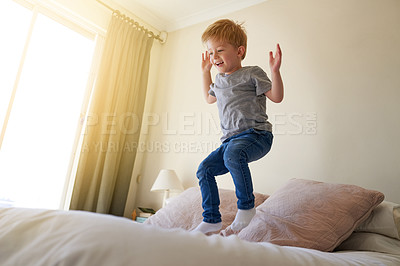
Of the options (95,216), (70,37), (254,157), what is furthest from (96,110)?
(95,216)

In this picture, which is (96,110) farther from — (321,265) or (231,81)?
(321,265)

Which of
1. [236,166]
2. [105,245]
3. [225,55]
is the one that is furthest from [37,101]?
[105,245]

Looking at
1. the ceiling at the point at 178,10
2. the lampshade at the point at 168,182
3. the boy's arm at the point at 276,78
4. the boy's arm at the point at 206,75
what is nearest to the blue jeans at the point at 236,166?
the boy's arm at the point at 276,78

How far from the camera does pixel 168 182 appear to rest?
2.91m

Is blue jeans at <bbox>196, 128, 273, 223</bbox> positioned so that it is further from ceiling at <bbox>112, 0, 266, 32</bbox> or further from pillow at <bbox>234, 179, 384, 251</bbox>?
ceiling at <bbox>112, 0, 266, 32</bbox>

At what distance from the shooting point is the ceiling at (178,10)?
3287 millimetres

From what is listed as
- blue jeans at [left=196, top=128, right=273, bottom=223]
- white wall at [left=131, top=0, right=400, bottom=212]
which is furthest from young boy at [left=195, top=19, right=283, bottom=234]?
white wall at [left=131, top=0, right=400, bottom=212]

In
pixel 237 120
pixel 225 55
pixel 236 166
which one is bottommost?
pixel 236 166

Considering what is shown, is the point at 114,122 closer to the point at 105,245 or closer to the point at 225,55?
the point at 225,55

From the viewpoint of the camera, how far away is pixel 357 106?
7.30 feet

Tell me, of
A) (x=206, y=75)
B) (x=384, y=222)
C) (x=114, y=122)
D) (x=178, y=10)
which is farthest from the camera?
(x=178, y=10)

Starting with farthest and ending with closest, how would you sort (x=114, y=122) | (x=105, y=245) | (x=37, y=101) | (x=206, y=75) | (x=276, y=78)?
(x=114, y=122) < (x=37, y=101) < (x=206, y=75) < (x=276, y=78) < (x=105, y=245)

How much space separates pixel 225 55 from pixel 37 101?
7.13ft

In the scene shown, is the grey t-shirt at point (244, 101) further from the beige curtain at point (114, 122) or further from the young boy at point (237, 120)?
the beige curtain at point (114, 122)
